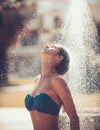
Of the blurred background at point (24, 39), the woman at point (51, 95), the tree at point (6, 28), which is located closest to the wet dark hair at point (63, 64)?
the woman at point (51, 95)

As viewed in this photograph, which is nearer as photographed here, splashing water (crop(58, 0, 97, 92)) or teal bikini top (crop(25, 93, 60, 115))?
teal bikini top (crop(25, 93, 60, 115))

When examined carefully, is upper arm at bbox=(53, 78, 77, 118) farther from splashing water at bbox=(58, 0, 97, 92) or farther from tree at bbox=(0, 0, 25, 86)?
tree at bbox=(0, 0, 25, 86)

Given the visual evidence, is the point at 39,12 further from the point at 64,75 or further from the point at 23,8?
the point at 64,75

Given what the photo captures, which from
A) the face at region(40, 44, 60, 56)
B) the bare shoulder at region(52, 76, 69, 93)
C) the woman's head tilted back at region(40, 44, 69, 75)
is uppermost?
the face at region(40, 44, 60, 56)

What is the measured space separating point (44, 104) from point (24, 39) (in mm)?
382

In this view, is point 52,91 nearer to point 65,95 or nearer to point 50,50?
point 65,95

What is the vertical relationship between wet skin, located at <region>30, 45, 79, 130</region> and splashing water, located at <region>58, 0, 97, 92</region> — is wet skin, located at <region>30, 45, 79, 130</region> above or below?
below

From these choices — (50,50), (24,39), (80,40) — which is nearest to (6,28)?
(24,39)

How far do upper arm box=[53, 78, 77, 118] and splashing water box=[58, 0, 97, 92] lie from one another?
0.07 metres

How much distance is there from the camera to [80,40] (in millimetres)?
1717

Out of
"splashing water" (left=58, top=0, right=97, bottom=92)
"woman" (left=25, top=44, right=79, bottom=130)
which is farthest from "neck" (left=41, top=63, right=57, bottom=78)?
"splashing water" (left=58, top=0, right=97, bottom=92)

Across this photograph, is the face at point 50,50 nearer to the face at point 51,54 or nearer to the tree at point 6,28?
the face at point 51,54

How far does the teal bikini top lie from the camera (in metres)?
1.59

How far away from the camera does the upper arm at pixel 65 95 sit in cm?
161
